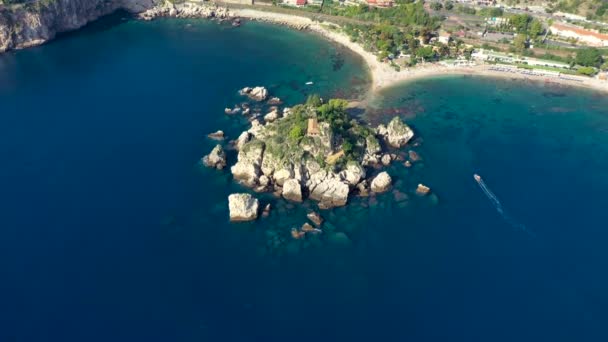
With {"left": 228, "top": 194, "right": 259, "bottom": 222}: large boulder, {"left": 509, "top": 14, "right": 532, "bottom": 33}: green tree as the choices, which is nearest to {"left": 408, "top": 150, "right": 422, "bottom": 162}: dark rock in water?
{"left": 228, "top": 194, "right": 259, "bottom": 222}: large boulder

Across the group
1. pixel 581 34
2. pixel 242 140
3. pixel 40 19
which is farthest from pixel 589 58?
pixel 40 19

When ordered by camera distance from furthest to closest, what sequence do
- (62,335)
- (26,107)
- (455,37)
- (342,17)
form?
(342,17) < (455,37) < (26,107) < (62,335)

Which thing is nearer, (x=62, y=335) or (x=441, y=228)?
(x=62, y=335)

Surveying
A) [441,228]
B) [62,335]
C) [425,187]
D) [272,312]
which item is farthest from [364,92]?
[62,335]

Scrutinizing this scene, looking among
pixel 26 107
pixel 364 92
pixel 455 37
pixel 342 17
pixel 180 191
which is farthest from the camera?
pixel 342 17

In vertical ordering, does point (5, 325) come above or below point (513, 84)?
below

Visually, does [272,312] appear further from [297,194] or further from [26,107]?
[26,107]
